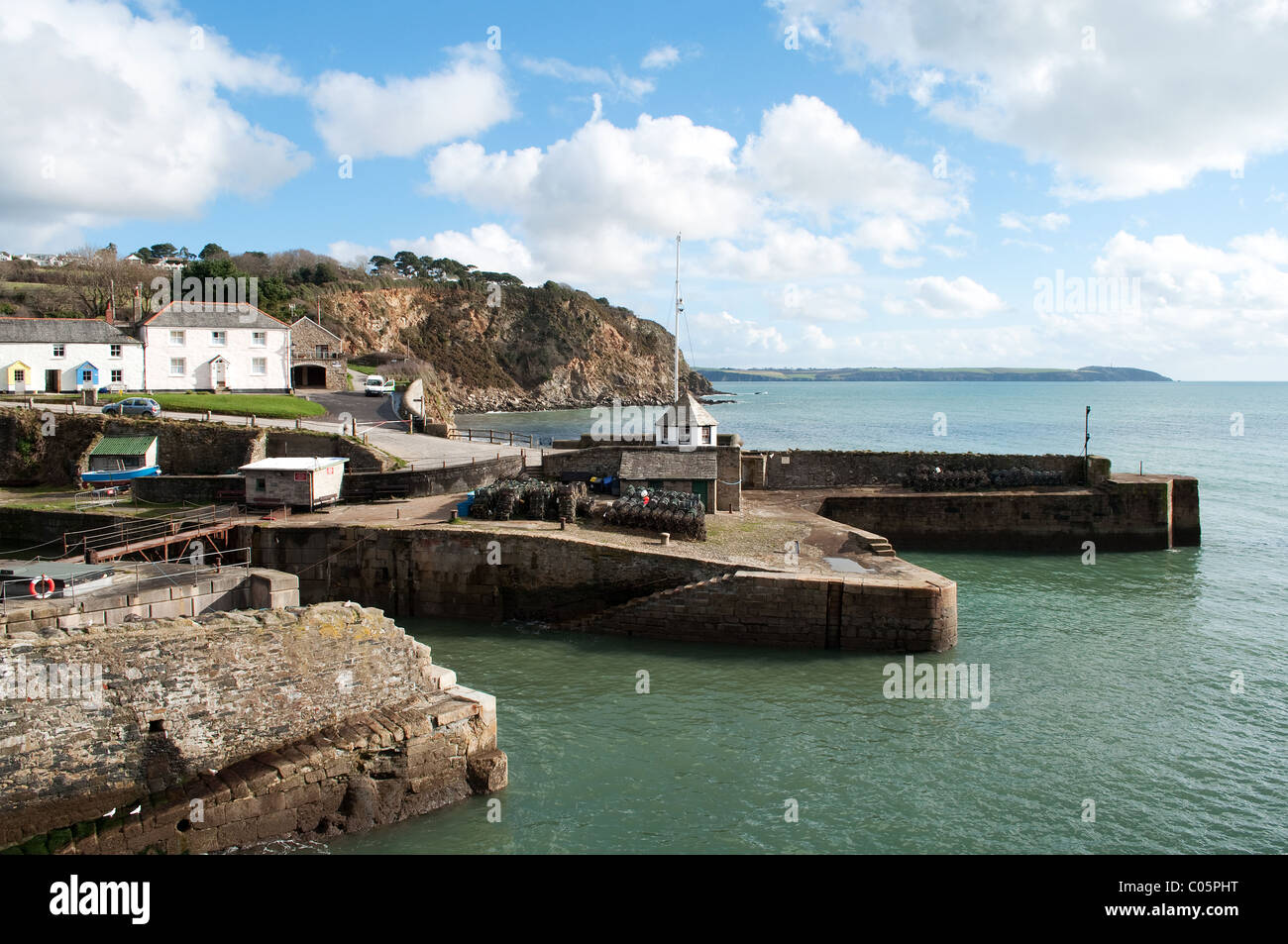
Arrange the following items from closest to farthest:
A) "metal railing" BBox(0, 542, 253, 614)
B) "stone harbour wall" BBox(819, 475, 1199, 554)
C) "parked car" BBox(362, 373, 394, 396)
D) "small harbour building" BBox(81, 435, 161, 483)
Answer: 1. "metal railing" BBox(0, 542, 253, 614)
2. "small harbour building" BBox(81, 435, 161, 483)
3. "stone harbour wall" BBox(819, 475, 1199, 554)
4. "parked car" BBox(362, 373, 394, 396)

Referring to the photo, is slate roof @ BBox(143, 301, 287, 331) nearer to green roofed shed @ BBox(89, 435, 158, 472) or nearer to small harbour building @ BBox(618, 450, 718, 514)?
green roofed shed @ BBox(89, 435, 158, 472)

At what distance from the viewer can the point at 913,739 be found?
1606 cm

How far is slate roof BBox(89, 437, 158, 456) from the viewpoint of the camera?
2923cm

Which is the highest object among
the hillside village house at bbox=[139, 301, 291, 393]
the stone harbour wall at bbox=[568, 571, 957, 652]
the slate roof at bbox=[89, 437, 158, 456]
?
the hillside village house at bbox=[139, 301, 291, 393]

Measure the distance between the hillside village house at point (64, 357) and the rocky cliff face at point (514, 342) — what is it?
55.4 metres

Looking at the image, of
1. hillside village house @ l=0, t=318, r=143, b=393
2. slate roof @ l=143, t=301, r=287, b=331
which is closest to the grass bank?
hillside village house @ l=0, t=318, r=143, b=393

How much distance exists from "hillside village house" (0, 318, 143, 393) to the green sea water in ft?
92.7

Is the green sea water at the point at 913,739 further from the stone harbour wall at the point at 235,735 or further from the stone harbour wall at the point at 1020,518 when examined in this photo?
the stone harbour wall at the point at 1020,518

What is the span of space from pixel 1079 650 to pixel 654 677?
33.7 ft

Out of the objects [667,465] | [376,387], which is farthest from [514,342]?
[667,465]

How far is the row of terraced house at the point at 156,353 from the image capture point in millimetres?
41000

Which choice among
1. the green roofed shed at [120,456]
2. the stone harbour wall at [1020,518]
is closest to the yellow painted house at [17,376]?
the green roofed shed at [120,456]
